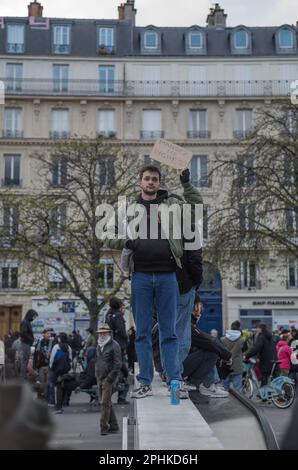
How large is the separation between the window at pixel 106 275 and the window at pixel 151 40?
1879 centimetres

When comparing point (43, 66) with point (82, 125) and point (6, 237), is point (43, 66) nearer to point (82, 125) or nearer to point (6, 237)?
point (82, 125)

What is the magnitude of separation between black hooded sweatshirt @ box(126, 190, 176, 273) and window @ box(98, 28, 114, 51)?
149 feet

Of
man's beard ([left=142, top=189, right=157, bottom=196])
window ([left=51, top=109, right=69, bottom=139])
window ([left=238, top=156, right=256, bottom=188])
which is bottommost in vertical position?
man's beard ([left=142, top=189, right=157, bottom=196])

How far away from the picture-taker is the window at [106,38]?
163 ft

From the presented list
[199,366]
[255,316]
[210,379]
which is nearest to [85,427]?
[210,379]

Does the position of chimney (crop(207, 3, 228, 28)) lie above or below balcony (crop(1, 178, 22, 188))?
above

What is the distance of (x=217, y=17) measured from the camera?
53.4m

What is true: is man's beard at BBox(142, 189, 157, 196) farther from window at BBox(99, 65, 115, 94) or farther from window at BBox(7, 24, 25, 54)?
window at BBox(7, 24, 25, 54)

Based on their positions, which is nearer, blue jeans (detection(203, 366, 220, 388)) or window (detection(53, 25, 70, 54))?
blue jeans (detection(203, 366, 220, 388))

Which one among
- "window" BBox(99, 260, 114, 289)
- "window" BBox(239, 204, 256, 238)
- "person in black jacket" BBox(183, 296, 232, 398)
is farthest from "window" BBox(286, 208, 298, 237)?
"person in black jacket" BBox(183, 296, 232, 398)

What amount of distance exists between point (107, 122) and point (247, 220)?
80.3ft

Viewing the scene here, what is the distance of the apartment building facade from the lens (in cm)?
4600

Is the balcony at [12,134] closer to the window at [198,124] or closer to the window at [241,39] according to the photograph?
the window at [198,124]

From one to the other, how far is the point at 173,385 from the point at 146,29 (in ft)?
156
